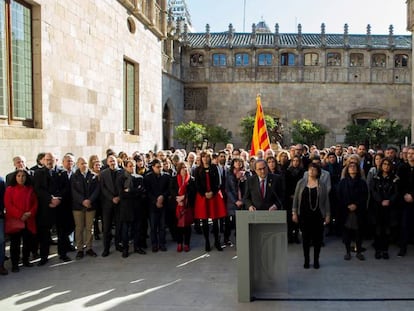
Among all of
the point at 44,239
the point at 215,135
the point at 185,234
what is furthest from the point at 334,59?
the point at 44,239

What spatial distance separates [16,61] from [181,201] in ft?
13.4

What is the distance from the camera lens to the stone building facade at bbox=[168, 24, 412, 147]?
110 feet

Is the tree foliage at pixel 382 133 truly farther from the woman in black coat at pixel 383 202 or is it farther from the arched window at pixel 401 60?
the woman in black coat at pixel 383 202

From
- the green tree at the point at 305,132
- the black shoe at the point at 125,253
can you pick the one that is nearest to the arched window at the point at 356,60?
the green tree at the point at 305,132

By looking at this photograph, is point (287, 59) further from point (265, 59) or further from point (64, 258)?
point (64, 258)

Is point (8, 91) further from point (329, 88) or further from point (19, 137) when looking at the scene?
point (329, 88)

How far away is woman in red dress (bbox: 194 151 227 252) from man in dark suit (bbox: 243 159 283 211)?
4.10 feet

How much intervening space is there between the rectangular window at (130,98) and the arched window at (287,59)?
21.2 metres

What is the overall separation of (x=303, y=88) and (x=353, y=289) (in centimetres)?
2903

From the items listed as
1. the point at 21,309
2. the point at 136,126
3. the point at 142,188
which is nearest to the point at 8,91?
the point at 142,188

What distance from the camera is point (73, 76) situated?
10.4 meters

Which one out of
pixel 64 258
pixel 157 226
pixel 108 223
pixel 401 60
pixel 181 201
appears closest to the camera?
pixel 64 258

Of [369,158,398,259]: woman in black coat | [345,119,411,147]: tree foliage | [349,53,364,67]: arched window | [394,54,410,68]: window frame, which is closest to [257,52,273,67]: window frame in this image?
[349,53,364,67]: arched window

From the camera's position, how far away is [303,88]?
33.8 meters
